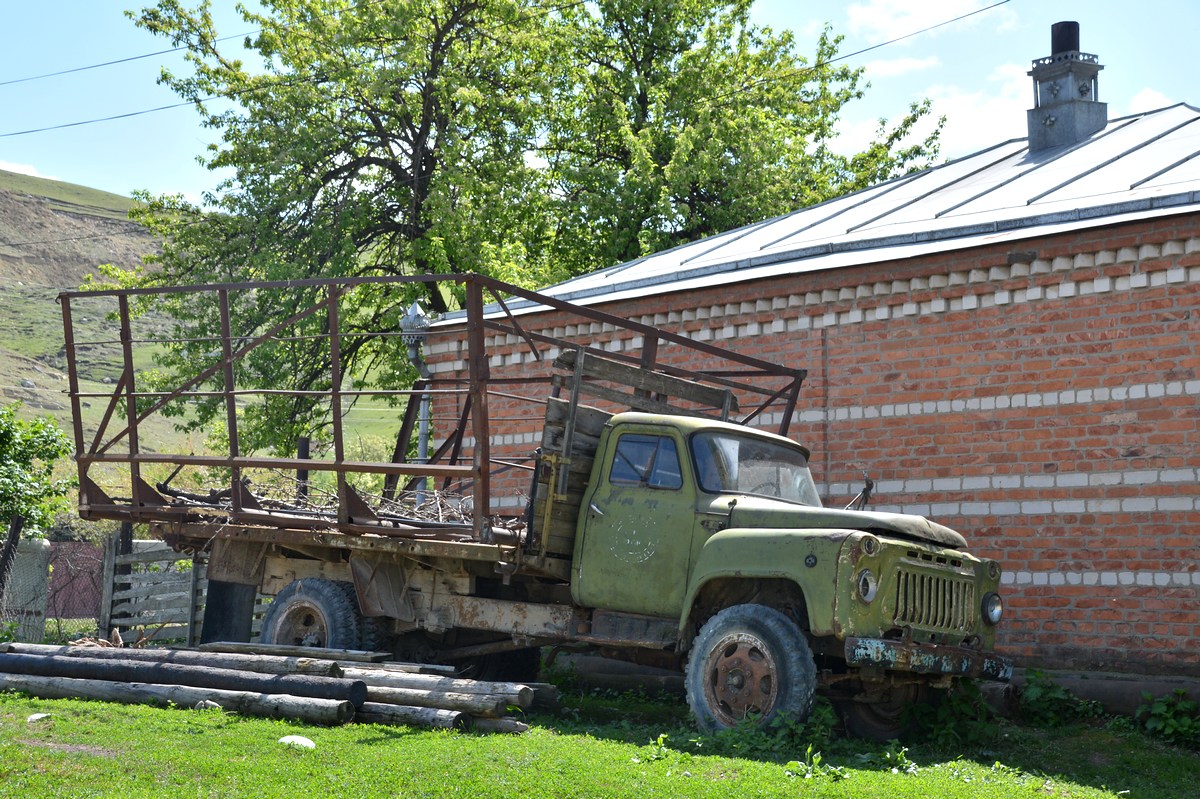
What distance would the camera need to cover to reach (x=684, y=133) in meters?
26.0

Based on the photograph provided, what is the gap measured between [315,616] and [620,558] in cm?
306

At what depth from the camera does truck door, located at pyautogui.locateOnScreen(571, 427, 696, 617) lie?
374 inches

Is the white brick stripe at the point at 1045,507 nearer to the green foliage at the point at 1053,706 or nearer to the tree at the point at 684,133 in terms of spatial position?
the green foliage at the point at 1053,706

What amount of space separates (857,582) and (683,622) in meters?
1.32

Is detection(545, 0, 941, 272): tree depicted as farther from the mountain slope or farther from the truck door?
the mountain slope

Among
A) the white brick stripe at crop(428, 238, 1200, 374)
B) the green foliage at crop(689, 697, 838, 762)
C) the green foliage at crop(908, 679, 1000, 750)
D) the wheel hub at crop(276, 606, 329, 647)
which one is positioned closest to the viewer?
the green foliage at crop(689, 697, 838, 762)

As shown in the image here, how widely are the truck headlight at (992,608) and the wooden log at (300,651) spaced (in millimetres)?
4495

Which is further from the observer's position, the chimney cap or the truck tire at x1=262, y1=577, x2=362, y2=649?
the chimney cap

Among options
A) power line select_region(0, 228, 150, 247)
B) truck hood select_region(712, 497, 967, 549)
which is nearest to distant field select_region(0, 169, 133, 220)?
power line select_region(0, 228, 150, 247)

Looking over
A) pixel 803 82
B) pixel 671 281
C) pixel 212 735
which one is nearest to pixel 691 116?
pixel 803 82

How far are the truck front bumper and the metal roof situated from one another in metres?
4.06

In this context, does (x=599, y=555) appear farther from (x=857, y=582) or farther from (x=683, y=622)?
(x=857, y=582)

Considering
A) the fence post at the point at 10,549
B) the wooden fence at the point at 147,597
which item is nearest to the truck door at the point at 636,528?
the wooden fence at the point at 147,597

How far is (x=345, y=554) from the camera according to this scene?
37.1 ft
